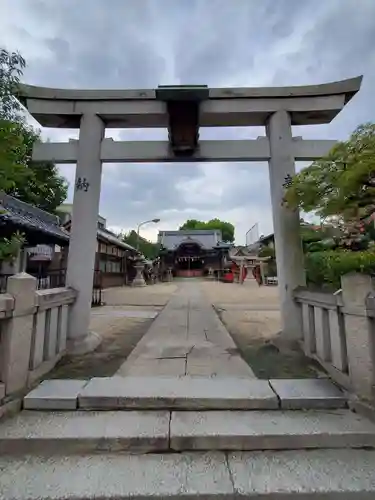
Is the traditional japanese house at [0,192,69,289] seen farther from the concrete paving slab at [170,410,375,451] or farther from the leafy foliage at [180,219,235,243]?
the leafy foliage at [180,219,235,243]

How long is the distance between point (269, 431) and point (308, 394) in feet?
2.22

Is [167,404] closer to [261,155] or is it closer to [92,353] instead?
[92,353]

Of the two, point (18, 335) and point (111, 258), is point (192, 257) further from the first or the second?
point (18, 335)

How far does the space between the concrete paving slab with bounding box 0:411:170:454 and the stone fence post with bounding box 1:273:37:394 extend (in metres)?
0.35

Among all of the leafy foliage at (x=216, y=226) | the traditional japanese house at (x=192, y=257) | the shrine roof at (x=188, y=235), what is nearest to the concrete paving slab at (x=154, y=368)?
the traditional japanese house at (x=192, y=257)

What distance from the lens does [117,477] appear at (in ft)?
5.59

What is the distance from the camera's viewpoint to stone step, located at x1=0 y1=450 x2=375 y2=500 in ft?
5.20

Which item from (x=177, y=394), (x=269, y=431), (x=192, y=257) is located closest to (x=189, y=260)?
(x=192, y=257)

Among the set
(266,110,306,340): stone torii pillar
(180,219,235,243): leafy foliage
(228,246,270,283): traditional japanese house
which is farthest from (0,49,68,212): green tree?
(180,219,235,243): leafy foliage

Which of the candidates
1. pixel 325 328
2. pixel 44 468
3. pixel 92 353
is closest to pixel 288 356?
pixel 325 328

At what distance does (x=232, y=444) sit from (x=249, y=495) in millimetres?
389

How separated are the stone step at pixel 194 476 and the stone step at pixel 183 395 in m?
0.47

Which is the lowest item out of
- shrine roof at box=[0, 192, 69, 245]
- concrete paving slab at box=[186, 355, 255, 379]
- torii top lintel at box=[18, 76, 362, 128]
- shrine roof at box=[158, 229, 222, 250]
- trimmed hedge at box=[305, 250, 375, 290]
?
concrete paving slab at box=[186, 355, 255, 379]

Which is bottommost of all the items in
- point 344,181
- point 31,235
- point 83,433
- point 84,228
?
point 83,433
